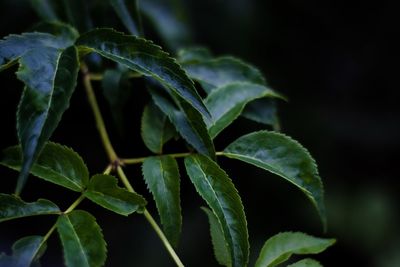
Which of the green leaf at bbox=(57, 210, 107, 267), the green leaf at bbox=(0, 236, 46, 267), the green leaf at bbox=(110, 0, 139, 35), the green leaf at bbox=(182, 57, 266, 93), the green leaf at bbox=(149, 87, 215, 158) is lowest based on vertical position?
the green leaf at bbox=(0, 236, 46, 267)

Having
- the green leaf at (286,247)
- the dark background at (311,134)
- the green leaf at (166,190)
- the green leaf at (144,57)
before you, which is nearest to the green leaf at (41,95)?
the green leaf at (144,57)

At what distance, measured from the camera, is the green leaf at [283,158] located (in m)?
0.68

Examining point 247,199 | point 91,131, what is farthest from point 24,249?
point 247,199

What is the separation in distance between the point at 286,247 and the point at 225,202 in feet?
0.31

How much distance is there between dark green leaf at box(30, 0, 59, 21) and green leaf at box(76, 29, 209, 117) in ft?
0.86

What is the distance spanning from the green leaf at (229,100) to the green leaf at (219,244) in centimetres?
11

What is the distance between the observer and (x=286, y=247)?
0.66 m

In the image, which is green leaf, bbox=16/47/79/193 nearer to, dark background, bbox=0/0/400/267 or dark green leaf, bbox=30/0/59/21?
dark green leaf, bbox=30/0/59/21

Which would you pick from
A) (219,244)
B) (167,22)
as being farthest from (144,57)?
(167,22)

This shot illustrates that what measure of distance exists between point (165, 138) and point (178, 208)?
5.3 inches

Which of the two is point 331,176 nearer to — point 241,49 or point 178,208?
point 241,49

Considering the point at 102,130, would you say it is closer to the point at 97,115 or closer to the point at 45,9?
the point at 97,115

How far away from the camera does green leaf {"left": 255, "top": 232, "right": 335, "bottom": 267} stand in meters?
0.64

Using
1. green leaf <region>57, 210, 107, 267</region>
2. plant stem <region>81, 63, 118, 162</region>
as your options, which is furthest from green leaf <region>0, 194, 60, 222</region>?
plant stem <region>81, 63, 118, 162</region>
